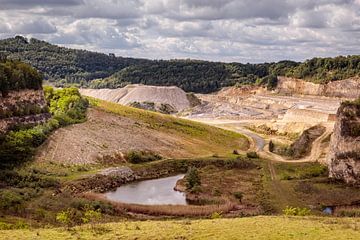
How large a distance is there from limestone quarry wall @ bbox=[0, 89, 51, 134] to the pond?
61.6ft

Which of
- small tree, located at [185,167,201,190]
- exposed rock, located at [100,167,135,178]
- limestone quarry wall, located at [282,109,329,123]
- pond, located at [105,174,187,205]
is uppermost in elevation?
limestone quarry wall, located at [282,109,329,123]

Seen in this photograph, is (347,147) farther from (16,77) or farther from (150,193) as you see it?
(16,77)

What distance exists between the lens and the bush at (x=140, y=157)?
8656cm

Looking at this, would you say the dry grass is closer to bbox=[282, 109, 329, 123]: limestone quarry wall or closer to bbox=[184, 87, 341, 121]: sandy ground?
bbox=[282, 109, 329, 123]: limestone quarry wall

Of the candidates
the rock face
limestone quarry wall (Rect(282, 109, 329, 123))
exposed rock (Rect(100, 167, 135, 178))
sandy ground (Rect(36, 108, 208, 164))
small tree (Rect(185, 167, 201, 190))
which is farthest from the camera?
limestone quarry wall (Rect(282, 109, 329, 123))

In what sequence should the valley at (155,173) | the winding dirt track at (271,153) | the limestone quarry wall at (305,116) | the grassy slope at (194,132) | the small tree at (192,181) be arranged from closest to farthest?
1. the valley at (155,173)
2. the small tree at (192,181)
3. the winding dirt track at (271,153)
4. the grassy slope at (194,132)
5. the limestone quarry wall at (305,116)

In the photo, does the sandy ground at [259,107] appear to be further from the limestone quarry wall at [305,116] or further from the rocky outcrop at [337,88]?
the limestone quarry wall at [305,116]

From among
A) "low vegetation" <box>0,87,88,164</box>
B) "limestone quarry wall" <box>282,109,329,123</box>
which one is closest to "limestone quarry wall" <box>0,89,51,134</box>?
"low vegetation" <box>0,87,88,164</box>

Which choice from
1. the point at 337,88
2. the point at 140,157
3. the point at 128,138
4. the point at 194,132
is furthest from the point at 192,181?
the point at 337,88

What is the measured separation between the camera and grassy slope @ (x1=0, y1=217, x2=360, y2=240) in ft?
102

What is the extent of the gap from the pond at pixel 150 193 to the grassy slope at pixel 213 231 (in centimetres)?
2911

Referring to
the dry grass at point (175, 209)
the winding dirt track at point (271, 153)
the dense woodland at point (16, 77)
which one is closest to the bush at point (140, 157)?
the dense woodland at point (16, 77)

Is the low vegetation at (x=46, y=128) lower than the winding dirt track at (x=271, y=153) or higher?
higher

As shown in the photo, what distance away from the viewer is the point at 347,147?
7288 centimetres
